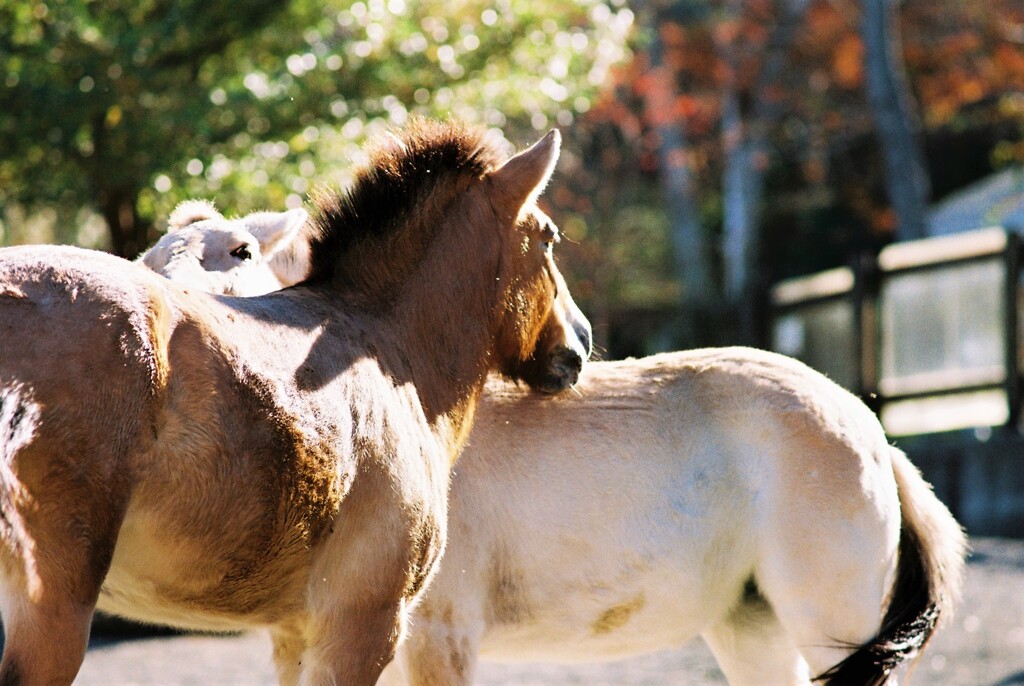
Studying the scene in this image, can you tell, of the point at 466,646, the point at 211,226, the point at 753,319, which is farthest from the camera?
the point at 753,319

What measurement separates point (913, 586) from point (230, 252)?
3.04m

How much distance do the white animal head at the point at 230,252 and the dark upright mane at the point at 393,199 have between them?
1047 millimetres

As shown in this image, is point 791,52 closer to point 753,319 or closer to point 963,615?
point 753,319

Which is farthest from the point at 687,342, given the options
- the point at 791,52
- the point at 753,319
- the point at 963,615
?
the point at 963,615

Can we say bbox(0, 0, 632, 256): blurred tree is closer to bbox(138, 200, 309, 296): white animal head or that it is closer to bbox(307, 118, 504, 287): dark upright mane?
bbox(138, 200, 309, 296): white animal head

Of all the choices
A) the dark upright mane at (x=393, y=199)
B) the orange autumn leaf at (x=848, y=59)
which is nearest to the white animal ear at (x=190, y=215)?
the dark upright mane at (x=393, y=199)

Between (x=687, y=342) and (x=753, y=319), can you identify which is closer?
(x=753, y=319)

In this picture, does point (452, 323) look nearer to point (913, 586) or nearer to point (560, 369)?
point (560, 369)

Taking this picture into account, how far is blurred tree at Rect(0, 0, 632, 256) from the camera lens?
8438 millimetres

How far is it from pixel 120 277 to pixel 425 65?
7140mm

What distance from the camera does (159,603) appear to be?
2951 millimetres

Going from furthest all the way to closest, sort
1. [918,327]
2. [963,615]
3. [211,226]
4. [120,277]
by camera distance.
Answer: [918,327] < [963,615] < [211,226] < [120,277]

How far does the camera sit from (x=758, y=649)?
5.16m

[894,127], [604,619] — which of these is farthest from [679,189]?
[604,619]
